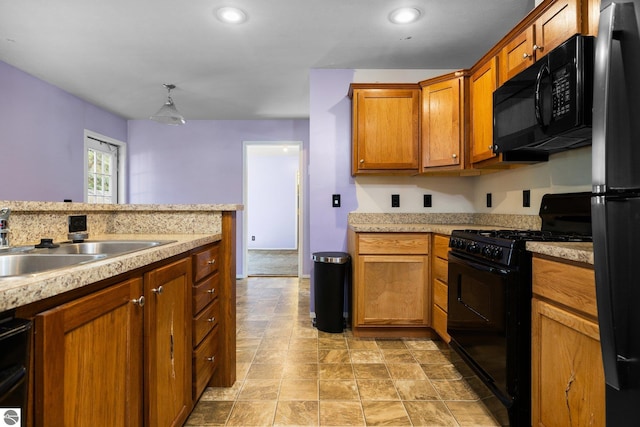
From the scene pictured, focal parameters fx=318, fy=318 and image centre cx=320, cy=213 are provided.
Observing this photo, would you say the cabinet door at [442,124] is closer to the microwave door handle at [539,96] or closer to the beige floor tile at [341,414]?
the microwave door handle at [539,96]

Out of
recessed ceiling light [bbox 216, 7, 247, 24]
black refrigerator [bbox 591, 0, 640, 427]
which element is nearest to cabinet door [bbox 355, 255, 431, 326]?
black refrigerator [bbox 591, 0, 640, 427]

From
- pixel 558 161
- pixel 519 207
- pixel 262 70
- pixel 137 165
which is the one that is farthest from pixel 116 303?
pixel 137 165

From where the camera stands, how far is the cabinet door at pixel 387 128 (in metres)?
2.75

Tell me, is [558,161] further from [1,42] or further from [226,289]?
[1,42]

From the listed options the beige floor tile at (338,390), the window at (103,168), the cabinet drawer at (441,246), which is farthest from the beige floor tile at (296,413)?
the window at (103,168)

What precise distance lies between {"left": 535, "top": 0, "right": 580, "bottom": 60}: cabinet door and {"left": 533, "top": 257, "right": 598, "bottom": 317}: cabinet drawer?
114 centimetres

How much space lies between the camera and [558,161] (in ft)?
6.52

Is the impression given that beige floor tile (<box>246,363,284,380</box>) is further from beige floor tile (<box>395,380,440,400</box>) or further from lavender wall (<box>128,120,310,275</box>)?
lavender wall (<box>128,120,310,275</box>)

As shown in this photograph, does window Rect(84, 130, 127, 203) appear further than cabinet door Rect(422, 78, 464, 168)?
Yes

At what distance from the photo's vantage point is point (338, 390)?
1795 mm

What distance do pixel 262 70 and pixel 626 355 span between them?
10.9 ft

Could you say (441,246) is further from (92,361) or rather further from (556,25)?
(92,361)

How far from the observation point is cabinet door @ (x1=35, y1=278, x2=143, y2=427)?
64 centimetres

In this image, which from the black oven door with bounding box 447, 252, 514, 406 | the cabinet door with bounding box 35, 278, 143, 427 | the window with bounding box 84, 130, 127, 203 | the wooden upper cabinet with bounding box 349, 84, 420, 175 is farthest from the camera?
the window with bounding box 84, 130, 127, 203
